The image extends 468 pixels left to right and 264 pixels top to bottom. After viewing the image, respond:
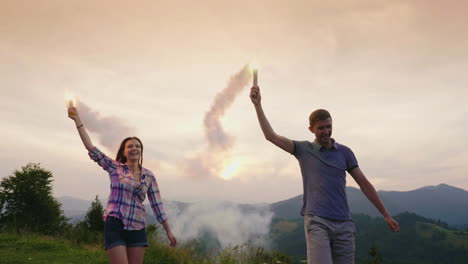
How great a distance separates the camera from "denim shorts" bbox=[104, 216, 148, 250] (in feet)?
14.8

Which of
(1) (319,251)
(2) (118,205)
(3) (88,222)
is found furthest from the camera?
(3) (88,222)

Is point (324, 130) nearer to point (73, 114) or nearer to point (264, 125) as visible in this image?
point (264, 125)

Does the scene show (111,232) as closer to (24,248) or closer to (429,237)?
(24,248)

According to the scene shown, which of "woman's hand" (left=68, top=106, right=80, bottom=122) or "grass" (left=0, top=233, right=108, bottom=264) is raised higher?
"woman's hand" (left=68, top=106, right=80, bottom=122)

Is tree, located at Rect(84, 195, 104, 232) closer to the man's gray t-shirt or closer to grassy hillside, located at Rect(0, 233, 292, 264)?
grassy hillside, located at Rect(0, 233, 292, 264)

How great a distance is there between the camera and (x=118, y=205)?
4684 mm

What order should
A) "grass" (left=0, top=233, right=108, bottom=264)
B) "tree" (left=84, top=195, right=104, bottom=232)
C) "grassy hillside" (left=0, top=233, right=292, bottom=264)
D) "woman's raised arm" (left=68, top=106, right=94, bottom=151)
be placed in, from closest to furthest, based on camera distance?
"woman's raised arm" (left=68, top=106, right=94, bottom=151) → "grassy hillside" (left=0, top=233, right=292, bottom=264) → "grass" (left=0, top=233, right=108, bottom=264) → "tree" (left=84, top=195, right=104, bottom=232)

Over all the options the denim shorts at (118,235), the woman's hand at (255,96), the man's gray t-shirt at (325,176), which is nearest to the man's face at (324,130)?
the man's gray t-shirt at (325,176)

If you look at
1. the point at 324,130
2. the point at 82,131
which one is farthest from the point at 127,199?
the point at 324,130

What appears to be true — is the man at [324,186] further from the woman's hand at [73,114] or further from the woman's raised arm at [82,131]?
the woman's hand at [73,114]

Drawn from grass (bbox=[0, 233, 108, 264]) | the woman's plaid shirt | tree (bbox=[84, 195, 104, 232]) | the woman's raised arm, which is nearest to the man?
the woman's plaid shirt

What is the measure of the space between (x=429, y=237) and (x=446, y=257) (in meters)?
25.4

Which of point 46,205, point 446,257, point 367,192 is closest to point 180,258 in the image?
point 367,192

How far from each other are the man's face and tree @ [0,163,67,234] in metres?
27.2
